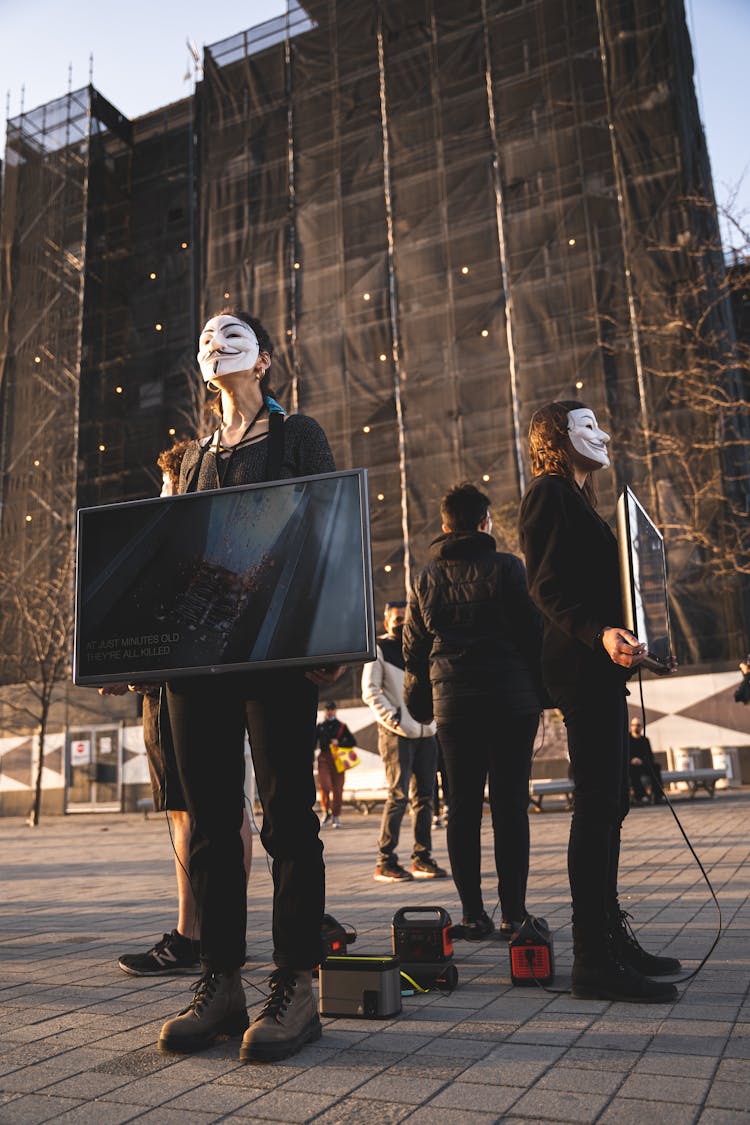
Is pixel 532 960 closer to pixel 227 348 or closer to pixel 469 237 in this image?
pixel 227 348

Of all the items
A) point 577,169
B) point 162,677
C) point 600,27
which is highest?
point 600,27

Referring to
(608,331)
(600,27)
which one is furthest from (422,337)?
(600,27)

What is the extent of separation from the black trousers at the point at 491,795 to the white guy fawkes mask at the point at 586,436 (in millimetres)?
1310

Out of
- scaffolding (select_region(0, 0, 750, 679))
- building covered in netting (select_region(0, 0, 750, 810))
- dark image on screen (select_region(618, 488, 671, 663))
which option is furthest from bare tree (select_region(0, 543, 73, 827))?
dark image on screen (select_region(618, 488, 671, 663))

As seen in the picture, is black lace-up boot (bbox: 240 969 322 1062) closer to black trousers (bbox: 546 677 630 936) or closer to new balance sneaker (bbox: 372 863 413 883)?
black trousers (bbox: 546 677 630 936)

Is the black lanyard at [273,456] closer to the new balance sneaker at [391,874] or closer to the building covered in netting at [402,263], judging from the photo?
the new balance sneaker at [391,874]

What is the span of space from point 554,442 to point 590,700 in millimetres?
908

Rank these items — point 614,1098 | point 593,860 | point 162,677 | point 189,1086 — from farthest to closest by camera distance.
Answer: point 593,860 < point 162,677 < point 189,1086 < point 614,1098

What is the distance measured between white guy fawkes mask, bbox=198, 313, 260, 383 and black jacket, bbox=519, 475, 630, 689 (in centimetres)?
102

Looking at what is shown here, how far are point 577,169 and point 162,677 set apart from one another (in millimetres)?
24141

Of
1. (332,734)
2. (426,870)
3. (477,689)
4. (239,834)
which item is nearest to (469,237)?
(332,734)

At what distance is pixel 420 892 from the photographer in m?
5.78

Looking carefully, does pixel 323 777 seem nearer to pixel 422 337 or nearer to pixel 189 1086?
pixel 189 1086

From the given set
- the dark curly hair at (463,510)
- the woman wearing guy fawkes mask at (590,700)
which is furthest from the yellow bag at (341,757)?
the woman wearing guy fawkes mask at (590,700)
